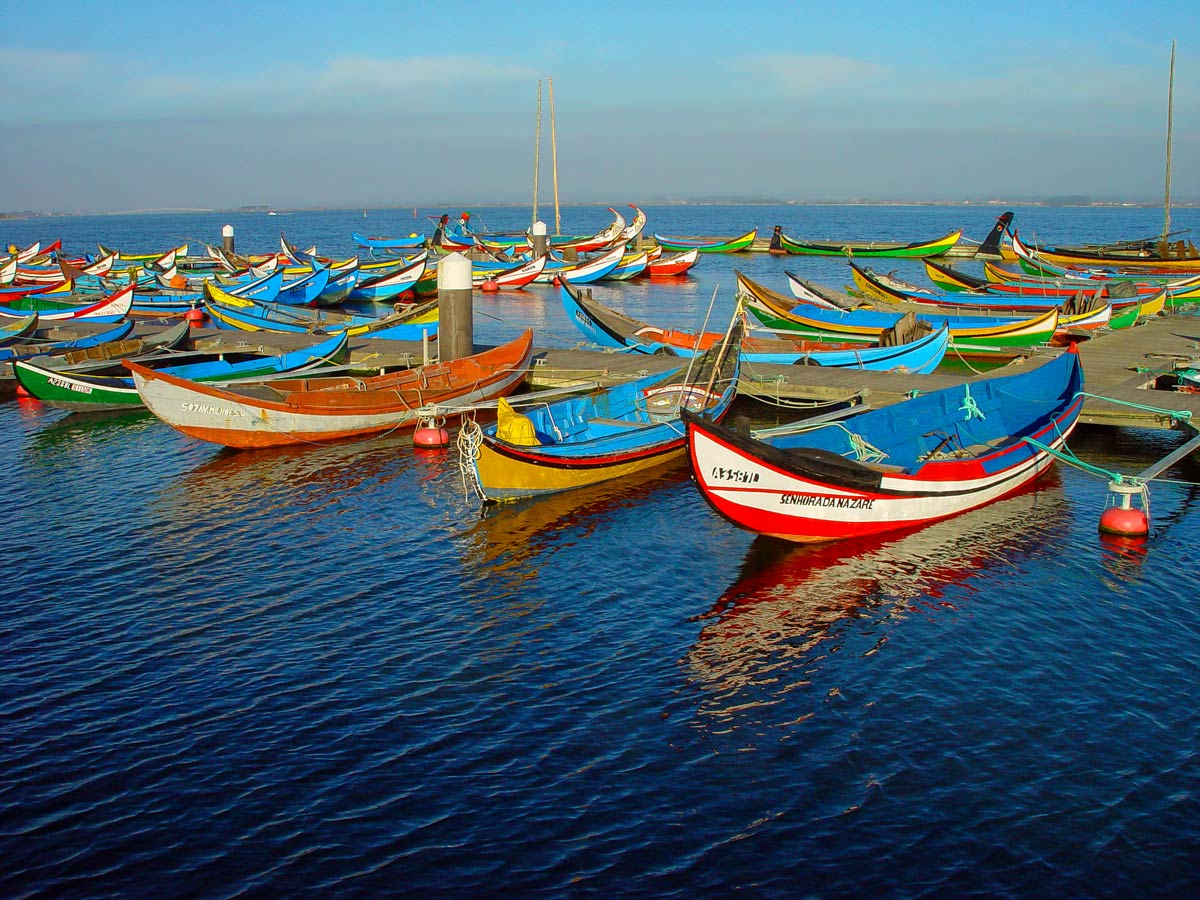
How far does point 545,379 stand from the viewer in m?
28.6

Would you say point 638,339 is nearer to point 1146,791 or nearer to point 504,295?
point 1146,791

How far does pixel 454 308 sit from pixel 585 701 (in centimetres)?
1707

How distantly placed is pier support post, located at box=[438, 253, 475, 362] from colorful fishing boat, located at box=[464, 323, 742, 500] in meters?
6.05

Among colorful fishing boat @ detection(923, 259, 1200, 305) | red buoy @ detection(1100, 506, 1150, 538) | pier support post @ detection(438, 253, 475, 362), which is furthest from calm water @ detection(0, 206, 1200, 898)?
colorful fishing boat @ detection(923, 259, 1200, 305)

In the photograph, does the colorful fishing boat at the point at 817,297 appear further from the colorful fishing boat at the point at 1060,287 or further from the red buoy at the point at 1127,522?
the red buoy at the point at 1127,522

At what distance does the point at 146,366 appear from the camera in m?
27.3

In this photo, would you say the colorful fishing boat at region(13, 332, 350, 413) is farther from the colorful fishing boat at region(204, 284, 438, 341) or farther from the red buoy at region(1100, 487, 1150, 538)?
the red buoy at region(1100, 487, 1150, 538)

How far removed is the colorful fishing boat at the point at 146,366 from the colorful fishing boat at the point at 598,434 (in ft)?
30.2

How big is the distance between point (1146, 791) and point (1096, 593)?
18.2 ft

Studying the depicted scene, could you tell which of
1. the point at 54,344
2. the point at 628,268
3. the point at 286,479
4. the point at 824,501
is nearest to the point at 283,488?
the point at 286,479

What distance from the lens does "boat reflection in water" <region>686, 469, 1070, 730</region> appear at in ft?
43.6

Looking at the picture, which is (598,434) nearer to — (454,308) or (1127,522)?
(454,308)

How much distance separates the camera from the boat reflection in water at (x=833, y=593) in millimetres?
13286

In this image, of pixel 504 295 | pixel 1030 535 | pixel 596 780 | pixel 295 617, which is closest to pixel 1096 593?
pixel 1030 535
